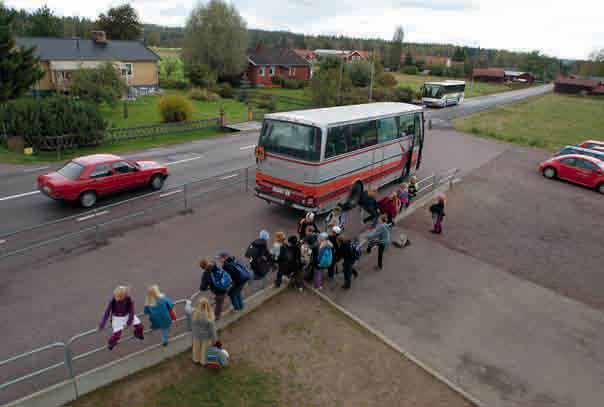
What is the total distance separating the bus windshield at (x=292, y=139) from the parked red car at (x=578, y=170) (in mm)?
15623

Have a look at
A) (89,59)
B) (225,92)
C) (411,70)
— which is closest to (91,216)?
(89,59)

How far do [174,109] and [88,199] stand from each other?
18.5 meters

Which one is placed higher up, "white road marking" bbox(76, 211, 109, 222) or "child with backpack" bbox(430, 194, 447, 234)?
"child with backpack" bbox(430, 194, 447, 234)

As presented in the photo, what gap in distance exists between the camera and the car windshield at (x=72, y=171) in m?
14.6

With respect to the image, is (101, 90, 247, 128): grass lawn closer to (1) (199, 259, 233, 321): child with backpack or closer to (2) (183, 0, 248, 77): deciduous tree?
(2) (183, 0, 248, 77): deciduous tree

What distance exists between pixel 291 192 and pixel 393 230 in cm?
372

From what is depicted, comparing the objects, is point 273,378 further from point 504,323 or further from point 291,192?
point 291,192

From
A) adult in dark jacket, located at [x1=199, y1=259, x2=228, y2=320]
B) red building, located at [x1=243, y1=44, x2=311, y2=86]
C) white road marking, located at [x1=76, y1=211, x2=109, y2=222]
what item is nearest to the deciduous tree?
red building, located at [x1=243, y1=44, x2=311, y2=86]

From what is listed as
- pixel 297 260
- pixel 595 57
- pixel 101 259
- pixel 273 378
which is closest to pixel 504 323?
pixel 297 260

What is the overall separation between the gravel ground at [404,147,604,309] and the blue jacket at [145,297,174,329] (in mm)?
9410

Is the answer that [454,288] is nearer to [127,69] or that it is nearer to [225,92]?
[225,92]

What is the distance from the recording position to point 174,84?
54.8 meters

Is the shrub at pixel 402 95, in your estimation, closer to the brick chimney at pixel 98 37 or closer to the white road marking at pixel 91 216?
the brick chimney at pixel 98 37

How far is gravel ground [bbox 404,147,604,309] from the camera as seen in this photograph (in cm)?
1212
